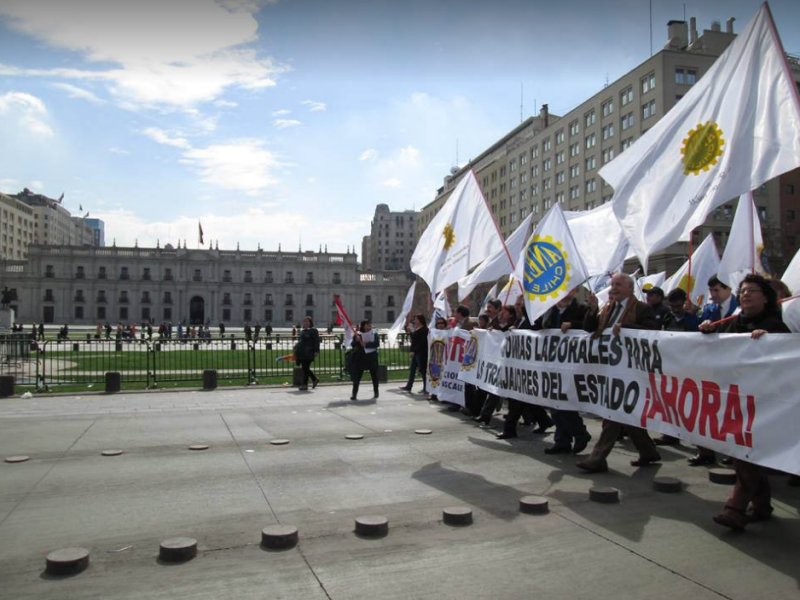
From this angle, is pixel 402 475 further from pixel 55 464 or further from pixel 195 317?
pixel 195 317

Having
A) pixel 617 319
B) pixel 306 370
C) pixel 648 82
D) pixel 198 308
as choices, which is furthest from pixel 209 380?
pixel 198 308

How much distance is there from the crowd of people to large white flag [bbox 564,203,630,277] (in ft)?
9.59

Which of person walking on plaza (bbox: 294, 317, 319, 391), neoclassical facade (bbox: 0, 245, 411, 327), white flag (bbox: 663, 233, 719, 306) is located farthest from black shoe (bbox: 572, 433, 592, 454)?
neoclassical facade (bbox: 0, 245, 411, 327)

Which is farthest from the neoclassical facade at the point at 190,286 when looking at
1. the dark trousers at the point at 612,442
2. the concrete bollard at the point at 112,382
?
the dark trousers at the point at 612,442

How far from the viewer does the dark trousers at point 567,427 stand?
8555 mm

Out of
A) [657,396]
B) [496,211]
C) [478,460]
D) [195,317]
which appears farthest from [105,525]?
[195,317]

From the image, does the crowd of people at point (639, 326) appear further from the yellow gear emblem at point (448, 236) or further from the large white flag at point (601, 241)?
the large white flag at point (601, 241)

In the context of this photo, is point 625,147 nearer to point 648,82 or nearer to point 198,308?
point 648,82

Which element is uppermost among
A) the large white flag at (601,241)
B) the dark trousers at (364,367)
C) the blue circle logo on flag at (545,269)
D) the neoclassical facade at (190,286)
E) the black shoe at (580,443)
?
the neoclassical facade at (190,286)

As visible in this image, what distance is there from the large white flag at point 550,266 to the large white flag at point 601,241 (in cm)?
403

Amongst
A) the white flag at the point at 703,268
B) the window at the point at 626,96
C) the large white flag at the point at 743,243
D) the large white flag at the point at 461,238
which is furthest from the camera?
the window at the point at 626,96

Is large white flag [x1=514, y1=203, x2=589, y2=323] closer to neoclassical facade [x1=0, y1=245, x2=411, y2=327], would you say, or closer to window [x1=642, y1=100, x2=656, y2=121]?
window [x1=642, y1=100, x2=656, y2=121]

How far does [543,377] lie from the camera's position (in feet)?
29.0

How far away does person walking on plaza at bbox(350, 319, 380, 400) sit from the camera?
14422 millimetres
